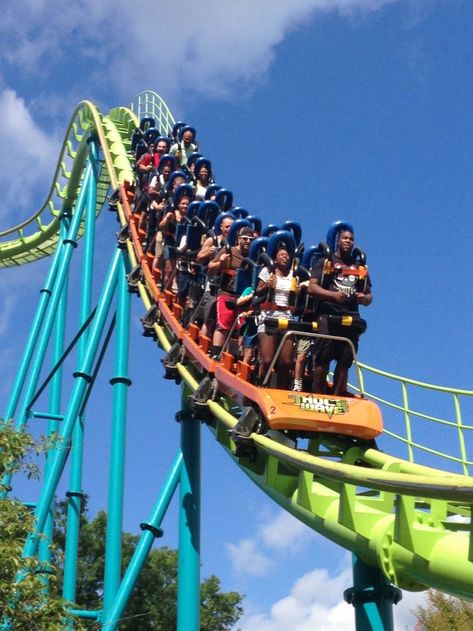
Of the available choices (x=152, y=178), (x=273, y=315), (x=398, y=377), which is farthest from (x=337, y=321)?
(x=152, y=178)

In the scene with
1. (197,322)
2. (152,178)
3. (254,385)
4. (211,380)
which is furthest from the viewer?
(152,178)

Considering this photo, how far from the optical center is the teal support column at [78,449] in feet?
26.1

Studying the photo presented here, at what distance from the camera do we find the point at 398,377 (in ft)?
19.3

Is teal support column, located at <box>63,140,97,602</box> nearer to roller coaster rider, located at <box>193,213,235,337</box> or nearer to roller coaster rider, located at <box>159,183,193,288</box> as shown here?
roller coaster rider, located at <box>159,183,193,288</box>

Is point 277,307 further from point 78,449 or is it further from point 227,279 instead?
point 78,449

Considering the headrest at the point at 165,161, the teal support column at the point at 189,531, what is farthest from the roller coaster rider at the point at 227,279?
the headrest at the point at 165,161

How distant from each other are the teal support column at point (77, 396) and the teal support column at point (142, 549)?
0.85 metres

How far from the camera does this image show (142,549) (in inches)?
254

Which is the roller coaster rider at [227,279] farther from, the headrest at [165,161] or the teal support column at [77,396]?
the headrest at [165,161]

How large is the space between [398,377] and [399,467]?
1874 millimetres

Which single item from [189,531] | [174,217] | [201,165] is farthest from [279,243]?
[201,165]

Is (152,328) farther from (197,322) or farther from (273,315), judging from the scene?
(273,315)

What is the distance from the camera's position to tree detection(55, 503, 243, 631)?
17156 mm

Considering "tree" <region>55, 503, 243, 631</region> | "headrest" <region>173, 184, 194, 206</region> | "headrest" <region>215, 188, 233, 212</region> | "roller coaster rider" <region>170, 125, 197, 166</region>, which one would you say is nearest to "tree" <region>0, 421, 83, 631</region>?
"headrest" <region>173, 184, 194, 206</region>
